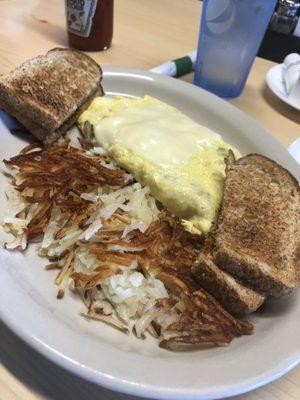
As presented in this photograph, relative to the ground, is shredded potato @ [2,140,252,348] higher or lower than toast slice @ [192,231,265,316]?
lower

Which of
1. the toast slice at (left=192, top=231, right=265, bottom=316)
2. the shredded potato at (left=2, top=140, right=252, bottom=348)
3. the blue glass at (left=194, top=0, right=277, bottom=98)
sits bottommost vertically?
the shredded potato at (left=2, top=140, right=252, bottom=348)

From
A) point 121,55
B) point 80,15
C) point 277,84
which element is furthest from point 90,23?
point 277,84

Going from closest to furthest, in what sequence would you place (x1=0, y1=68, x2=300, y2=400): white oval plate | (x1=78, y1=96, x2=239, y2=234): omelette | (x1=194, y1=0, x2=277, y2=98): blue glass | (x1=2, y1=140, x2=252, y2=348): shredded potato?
(x1=0, y1=68, x2=300, y2=400): white oval plate < (x1=2, y1=140, x2=252, y2=348): shredded potato < (x1=78, y1=96, x2=239, y2=234): omelette < (x1=194, y1=0, x2=277, y2=98): blue glass

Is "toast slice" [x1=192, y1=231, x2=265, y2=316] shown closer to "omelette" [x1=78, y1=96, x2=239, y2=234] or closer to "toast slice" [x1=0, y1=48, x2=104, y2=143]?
"omelette" [x1=78, y1=96, x2=239, y2=234]

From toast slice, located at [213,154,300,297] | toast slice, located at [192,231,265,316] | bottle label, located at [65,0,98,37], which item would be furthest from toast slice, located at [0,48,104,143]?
toast slice, located at [192,231,265,316]

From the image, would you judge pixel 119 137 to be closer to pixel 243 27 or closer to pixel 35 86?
pixel 35 86

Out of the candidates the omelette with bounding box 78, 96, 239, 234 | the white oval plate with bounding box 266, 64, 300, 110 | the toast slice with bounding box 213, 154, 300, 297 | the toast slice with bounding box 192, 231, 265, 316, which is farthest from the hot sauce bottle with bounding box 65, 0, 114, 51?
the toast slice with bounding box 192, 231, 265, 316

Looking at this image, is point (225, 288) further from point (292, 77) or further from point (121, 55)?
point (121, 55)

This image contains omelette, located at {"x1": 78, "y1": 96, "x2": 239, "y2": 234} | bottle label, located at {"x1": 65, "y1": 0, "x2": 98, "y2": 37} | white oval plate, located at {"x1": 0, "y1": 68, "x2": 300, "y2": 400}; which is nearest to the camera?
white oval plate, located at {"x1": 0, "y1": 68, "x2": 300, "y2": 400}

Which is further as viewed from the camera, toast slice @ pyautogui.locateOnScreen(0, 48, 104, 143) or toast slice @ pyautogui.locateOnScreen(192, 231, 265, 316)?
toast slice @ pyautogui.locateOnScreen(0, 48, 104, 143)
